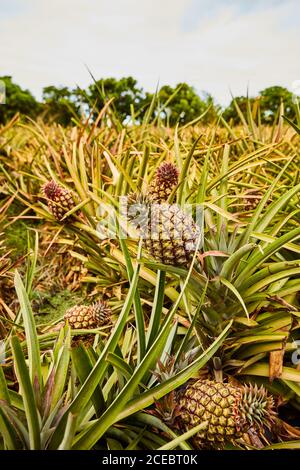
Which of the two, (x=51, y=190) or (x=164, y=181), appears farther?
(x=51, y=190)

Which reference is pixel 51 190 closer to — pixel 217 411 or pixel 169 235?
pixel 169 235

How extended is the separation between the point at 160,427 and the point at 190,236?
39 centimetres

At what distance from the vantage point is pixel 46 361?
3.84 ft

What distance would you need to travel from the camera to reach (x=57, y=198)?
59.1 inches

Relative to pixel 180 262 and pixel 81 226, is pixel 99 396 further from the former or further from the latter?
pixel 81 226

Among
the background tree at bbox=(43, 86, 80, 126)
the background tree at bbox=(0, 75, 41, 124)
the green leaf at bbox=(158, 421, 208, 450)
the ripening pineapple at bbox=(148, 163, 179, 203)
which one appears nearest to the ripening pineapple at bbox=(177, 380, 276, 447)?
the green leaf at bbox=(158, 421, 208, 450)

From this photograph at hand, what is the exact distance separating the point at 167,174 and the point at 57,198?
0.44 metres

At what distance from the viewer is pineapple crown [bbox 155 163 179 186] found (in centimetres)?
126

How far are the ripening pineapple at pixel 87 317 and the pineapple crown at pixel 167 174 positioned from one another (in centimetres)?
44

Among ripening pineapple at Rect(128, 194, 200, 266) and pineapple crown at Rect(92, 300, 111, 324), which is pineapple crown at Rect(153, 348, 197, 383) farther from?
pineapple crown at Rect(92, 300, 111, 324)

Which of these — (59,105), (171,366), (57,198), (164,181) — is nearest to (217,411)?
(171,366)

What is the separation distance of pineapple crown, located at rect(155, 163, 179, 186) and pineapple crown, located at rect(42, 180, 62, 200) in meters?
0.40

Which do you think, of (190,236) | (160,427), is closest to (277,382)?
(160,427)

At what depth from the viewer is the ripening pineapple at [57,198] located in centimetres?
147
